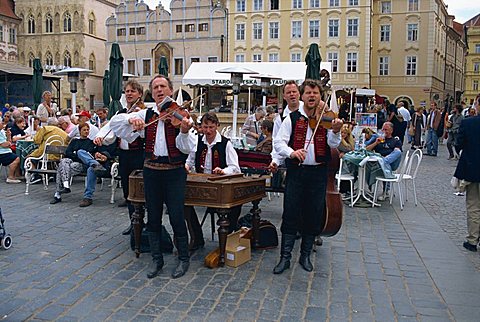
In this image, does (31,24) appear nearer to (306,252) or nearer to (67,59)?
(67,59)

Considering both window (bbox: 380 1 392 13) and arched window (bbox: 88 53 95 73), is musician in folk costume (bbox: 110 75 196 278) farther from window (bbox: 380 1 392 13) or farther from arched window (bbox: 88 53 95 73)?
arched window (bbox: 88 53 95 73)

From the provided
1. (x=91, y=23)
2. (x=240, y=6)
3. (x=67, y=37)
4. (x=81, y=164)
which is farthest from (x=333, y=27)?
(x=81, y=164)

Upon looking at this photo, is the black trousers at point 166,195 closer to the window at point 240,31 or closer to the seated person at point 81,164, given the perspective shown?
the seated person at point 81,164

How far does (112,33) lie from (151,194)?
1766 inches

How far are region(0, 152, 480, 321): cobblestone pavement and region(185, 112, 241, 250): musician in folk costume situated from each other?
286 mm

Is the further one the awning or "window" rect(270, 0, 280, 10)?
"window" rect(270, 0, 280, 10)

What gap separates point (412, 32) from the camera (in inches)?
1682

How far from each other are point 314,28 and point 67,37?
24026 millimetres

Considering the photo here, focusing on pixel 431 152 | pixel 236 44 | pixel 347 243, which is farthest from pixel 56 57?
pixel 347 243

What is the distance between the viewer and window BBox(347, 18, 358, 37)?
4033 cm

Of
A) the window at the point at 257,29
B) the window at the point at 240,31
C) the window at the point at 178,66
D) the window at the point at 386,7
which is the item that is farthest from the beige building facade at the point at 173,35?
the window at the point at 386,7

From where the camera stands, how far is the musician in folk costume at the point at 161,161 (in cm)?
449

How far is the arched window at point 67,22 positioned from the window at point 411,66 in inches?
1253

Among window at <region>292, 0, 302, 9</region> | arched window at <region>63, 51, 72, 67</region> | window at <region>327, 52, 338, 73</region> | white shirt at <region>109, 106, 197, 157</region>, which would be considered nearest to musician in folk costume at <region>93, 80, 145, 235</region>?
white shirt at <region>109, 106, 197, 157</region>
